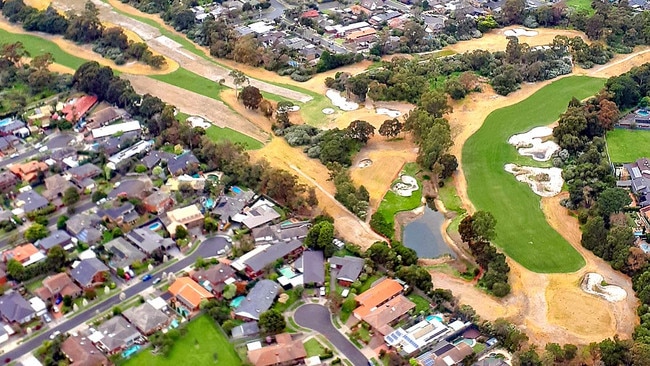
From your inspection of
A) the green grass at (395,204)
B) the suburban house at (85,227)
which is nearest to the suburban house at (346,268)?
the green grass at (395,204)

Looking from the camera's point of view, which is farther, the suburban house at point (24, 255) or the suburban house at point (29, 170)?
the suburban house at point (29, 170)

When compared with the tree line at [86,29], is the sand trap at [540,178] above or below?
below

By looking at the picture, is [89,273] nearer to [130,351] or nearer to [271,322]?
[130,351]

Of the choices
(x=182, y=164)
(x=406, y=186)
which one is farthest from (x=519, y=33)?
(x=182, y=164)

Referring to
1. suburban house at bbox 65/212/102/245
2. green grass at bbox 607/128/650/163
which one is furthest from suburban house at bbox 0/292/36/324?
green grass at bbox 607/128/650/163

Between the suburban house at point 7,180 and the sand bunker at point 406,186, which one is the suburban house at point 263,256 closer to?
the sand bunker at point 406,186

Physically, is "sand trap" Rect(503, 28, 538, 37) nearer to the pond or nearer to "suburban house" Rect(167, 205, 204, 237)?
the pond
